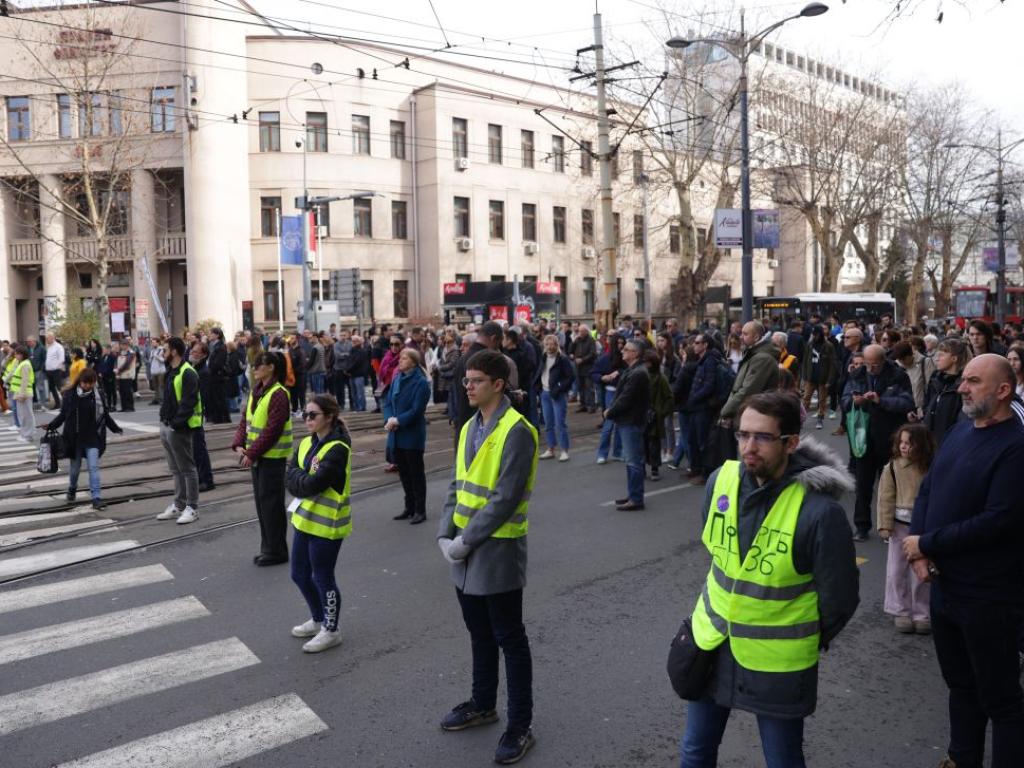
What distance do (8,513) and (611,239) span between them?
14.0m

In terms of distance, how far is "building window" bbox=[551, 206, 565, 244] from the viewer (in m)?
49.3

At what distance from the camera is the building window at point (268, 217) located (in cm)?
4147

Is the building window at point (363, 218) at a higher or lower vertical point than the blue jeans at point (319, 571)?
higher

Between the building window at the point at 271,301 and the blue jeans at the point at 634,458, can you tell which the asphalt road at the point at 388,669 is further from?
the building window at the point at 271,301

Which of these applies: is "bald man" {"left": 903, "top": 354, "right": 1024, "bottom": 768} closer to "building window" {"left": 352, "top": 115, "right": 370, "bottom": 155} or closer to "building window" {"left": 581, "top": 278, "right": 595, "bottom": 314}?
"building window" {"left": 352, "top": 115, "right": 370, "bottom": 155}

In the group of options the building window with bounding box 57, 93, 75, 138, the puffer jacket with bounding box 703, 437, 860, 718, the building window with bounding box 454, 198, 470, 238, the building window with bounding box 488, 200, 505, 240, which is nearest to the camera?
the puffer jacket with bounding box 703, 437, 860, 718

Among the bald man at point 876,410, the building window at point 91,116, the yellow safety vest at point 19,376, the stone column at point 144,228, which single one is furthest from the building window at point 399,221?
the bald man at point 876,410

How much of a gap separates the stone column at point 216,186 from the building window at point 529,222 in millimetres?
14551

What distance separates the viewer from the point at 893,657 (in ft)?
17.7

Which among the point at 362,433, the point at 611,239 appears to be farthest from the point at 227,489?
the point at 611,239

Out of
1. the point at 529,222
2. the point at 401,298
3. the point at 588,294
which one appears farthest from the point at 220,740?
the point at 588,294

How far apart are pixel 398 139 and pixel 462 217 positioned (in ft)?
16.0

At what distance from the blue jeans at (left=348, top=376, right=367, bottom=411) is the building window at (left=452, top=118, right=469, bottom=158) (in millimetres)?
26965

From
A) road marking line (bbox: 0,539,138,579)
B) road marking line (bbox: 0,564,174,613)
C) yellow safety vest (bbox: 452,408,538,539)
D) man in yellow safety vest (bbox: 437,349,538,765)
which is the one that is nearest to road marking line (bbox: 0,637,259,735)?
road marking line (bbox: 0,564,174,613)
